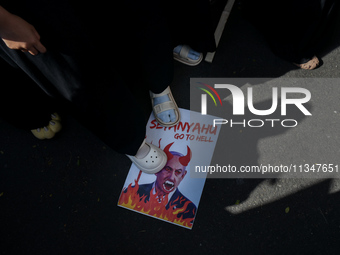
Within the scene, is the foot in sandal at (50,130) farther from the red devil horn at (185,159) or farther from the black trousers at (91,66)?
the red devil horn at (185,159)

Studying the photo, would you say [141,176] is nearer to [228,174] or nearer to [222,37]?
[228,174]

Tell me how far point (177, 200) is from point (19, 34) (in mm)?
850

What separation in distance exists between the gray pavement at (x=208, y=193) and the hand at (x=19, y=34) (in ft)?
2.38

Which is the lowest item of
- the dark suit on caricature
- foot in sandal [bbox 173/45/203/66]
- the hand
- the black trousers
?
the dark suit on caricature

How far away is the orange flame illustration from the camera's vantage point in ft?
3.61

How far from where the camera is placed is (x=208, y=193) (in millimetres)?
1124

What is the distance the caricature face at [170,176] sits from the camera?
1138 millimetres

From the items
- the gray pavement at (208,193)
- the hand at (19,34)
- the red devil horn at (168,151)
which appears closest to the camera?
the hand at (19,34)

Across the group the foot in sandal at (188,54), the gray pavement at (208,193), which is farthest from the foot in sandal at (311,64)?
the foot in sandal at (188,54)

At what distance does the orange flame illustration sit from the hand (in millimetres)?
758

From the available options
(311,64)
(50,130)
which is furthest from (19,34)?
(311,64)

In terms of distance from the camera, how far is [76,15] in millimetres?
596

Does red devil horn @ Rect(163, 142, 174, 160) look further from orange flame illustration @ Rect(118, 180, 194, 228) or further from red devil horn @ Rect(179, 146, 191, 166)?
orange flame illustration @ Rect(118, 180, 194, 228)

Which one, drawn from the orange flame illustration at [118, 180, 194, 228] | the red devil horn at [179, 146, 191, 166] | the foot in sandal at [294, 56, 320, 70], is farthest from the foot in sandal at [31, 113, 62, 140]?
the foot in sandal at [294, 56, 320, 70]
